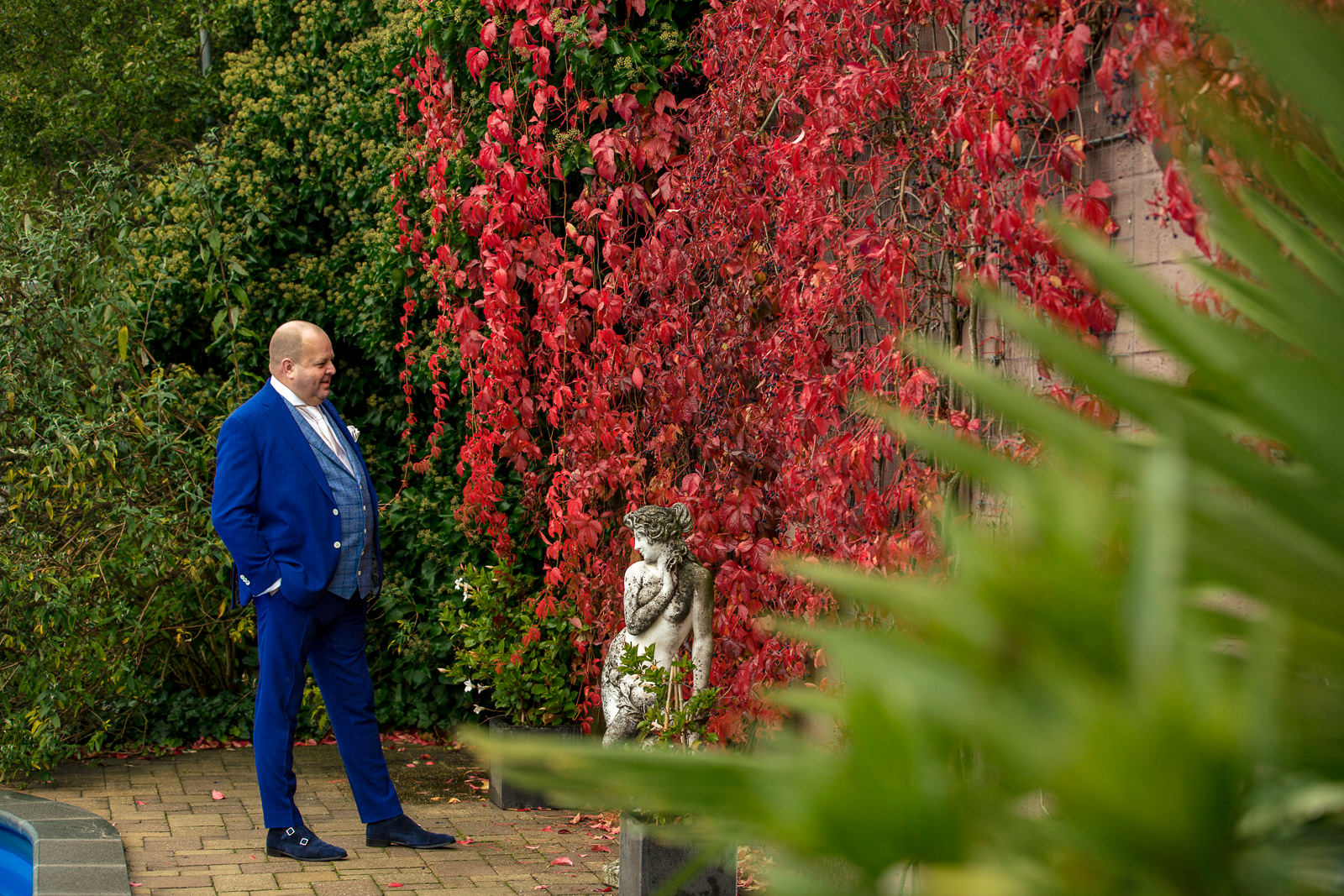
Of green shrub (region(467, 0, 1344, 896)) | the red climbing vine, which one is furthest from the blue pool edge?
green shrub (region(467, 0, 1344, 896))

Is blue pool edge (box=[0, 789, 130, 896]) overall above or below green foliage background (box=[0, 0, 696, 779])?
below

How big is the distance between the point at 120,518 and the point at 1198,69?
5.71 m

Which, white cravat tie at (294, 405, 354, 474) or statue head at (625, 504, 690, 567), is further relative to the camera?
white cravat tie at (294, 405, 354, 474)

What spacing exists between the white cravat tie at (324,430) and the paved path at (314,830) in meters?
1.53

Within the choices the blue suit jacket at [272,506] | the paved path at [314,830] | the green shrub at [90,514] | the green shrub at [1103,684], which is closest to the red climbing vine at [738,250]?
the paved path at [314,830]

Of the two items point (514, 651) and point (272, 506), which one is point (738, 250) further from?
point (514, 651)

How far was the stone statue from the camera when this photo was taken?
4.57 metres

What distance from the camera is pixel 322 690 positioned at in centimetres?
499

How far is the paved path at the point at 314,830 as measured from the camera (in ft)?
15.1

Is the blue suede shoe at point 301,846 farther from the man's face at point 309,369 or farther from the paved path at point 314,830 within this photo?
the man's face at point 309,369

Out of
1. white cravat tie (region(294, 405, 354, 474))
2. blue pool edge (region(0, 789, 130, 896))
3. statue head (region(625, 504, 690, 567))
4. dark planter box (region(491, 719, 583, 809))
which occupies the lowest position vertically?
blue pool edge (region(0, 789, 130, 896))

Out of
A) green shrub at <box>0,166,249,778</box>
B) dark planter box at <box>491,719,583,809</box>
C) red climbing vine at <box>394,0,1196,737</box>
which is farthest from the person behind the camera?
green shrub at <box>0,166,249,778</box>

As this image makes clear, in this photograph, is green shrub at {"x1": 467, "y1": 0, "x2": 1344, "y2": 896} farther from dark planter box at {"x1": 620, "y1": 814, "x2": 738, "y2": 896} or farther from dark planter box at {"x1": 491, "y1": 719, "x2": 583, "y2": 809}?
dark planter box at {"x1": 491, "y1": 719, "x2": 583, "y2": 809}

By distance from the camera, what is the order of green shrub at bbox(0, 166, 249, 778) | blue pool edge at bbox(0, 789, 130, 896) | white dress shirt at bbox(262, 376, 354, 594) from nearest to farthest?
blue pool edge at bbox(0, 789, 130, 896) → white dress shirt at bbox(262, 376, 354, 594) → green shrub at bbox(0, 166, 249, 778)
